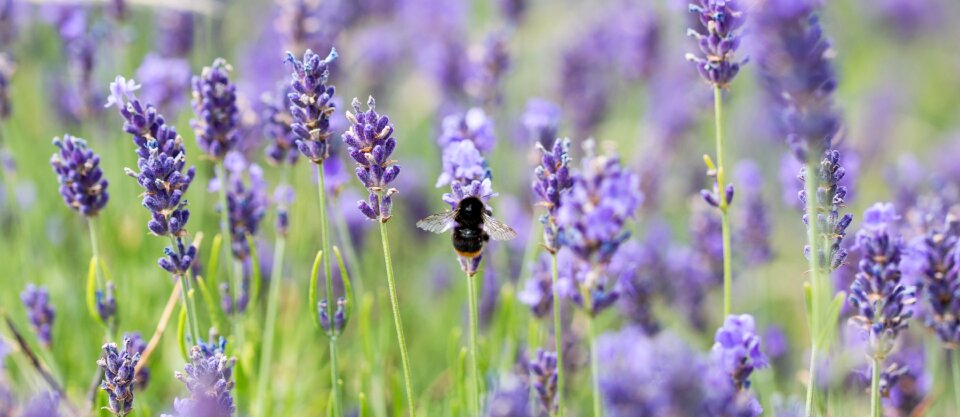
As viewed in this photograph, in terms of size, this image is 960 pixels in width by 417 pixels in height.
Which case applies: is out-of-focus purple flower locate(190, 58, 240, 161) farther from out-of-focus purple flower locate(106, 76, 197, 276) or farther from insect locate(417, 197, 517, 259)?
insect locate(417, 197, 517, 259)

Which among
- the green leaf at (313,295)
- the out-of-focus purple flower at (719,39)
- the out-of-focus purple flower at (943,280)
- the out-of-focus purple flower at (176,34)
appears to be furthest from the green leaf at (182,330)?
the out-of-focus purple flower at (176,34)

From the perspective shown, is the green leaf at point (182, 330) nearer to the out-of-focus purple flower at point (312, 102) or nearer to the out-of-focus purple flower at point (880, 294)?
the out-of-focus purple flower at point (312, 102)

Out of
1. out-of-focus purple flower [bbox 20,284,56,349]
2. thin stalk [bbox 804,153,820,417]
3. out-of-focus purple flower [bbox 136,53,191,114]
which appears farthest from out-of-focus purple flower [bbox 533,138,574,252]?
out-of-focus purple flower [bbox 136,53,191,114]

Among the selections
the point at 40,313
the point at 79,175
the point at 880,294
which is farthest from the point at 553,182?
the point at 40,313

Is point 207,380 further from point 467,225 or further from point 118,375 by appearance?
point 467,225

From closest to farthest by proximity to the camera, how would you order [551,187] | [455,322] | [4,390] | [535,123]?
[4,390]
[551,187]
[535,123]
[455,322]

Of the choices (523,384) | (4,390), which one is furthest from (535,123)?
(4,390)

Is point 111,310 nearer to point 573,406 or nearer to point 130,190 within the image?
point 573,406
